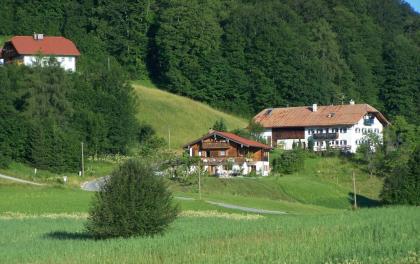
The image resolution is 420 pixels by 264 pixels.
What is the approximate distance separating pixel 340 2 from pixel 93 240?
114 metres

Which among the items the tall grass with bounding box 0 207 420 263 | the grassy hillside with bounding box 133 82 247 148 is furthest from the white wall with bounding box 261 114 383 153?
the tall grass with bounding box 0 207 420 263

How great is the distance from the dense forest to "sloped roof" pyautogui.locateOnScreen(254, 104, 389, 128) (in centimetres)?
983

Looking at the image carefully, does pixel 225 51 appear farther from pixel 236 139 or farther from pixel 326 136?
pixel 236 139

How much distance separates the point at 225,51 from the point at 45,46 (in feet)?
85.2

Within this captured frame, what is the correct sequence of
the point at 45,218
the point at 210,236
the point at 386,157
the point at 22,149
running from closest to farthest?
the point at 210,236 → the point at 45,218 → the point at 22,149 → the point at 386,157

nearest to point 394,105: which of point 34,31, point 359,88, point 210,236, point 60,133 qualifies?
point 359,88

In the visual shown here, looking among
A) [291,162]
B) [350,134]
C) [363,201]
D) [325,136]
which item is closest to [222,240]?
[363,201]

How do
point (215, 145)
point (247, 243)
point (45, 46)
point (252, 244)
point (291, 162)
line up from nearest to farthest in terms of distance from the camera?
point (252, 244) < point (247, 243) < point (291, 162) < point (215, 145) < point (45, 46)

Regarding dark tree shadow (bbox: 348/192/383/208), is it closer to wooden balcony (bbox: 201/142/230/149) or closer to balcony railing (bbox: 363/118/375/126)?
wooden balcony (bbox: 201/142/230/149)

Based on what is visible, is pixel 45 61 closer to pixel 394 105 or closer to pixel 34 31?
pixel 34 31

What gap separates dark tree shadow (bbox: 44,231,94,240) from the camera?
29.0m

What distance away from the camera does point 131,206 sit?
2764cm

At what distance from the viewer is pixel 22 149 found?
7206 centimetres

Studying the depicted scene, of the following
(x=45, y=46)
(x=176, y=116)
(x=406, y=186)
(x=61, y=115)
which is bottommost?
(x=406, y=186)
